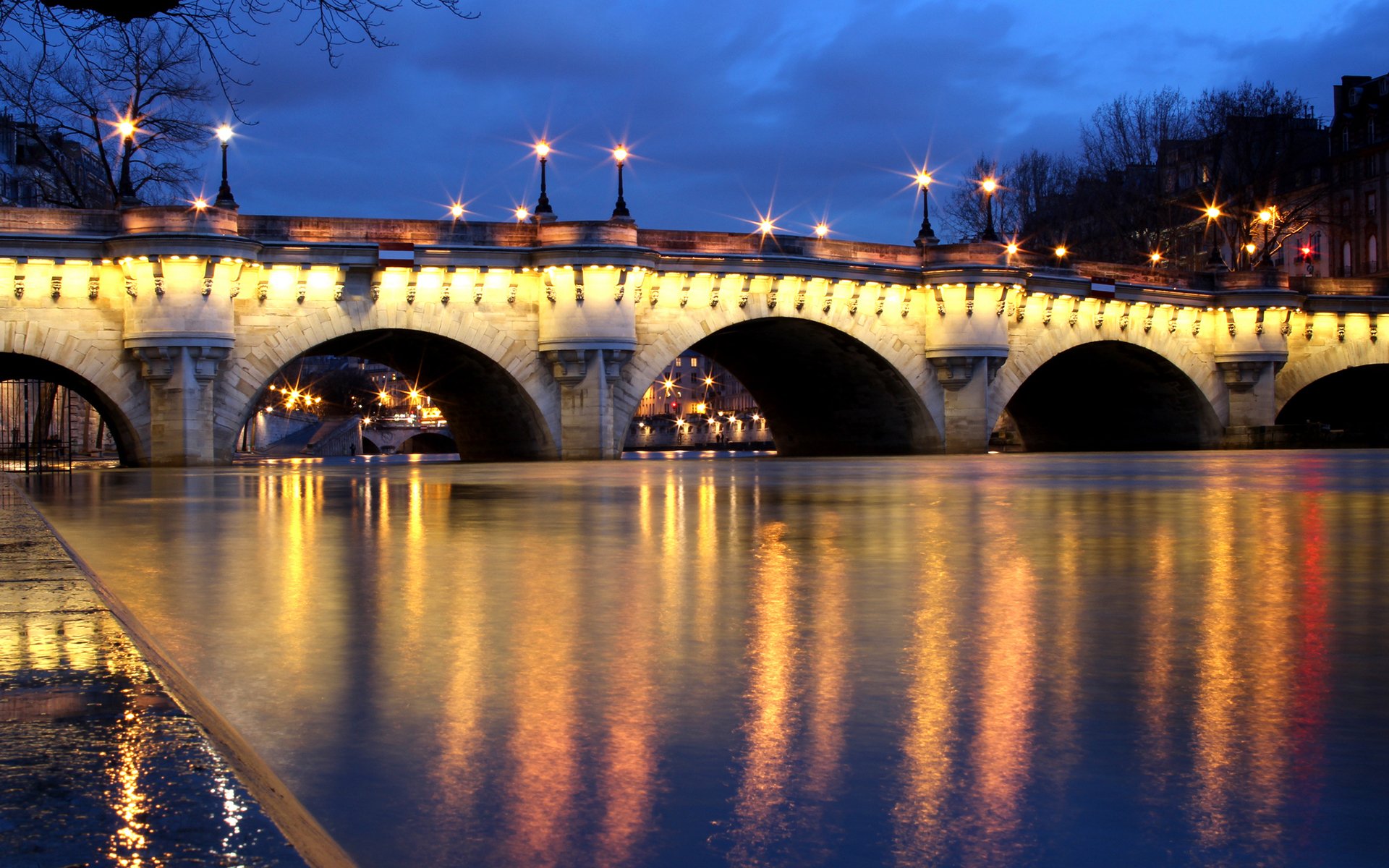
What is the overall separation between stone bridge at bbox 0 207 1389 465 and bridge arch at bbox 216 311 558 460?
6 centimetres

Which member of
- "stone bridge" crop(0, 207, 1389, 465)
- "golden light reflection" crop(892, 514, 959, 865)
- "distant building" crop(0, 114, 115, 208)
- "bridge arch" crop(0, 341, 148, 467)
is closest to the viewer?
"golden light reflection" crop(892, 514, 959, 865)

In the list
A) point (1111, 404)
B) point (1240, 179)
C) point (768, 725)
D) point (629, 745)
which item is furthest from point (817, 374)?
point (629, 745)

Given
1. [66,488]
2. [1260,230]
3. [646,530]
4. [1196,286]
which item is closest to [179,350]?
[66,488]

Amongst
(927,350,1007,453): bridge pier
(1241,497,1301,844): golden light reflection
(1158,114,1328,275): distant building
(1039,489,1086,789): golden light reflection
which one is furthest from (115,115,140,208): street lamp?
(1158,114,1328,275): distant building

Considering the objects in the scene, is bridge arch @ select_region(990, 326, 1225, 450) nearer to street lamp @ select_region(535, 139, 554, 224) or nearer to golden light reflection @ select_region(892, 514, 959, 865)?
street lamp @ select_region(535, 139, 554, 224)

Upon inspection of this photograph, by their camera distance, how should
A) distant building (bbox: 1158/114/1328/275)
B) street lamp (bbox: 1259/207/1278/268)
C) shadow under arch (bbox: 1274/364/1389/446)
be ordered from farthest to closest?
shadow under arch (bbox: 1274/364/1389/446) → distant building (bbox: 1158/114/1328/275) → street lamp (bbox: 1259/207/1278/268)

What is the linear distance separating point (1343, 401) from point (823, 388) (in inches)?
1209

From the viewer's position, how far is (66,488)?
21219 millimetres

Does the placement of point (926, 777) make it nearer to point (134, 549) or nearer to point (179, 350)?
point (134, 549)

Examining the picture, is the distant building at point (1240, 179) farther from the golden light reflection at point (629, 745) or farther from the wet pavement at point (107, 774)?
the wet pavement at point (107, 774)

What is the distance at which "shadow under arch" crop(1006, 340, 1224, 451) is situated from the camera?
53000mm

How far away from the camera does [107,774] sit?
2.73 m

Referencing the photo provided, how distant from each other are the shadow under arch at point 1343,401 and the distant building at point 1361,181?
1021 cm

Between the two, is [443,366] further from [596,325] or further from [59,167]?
[59,167]
